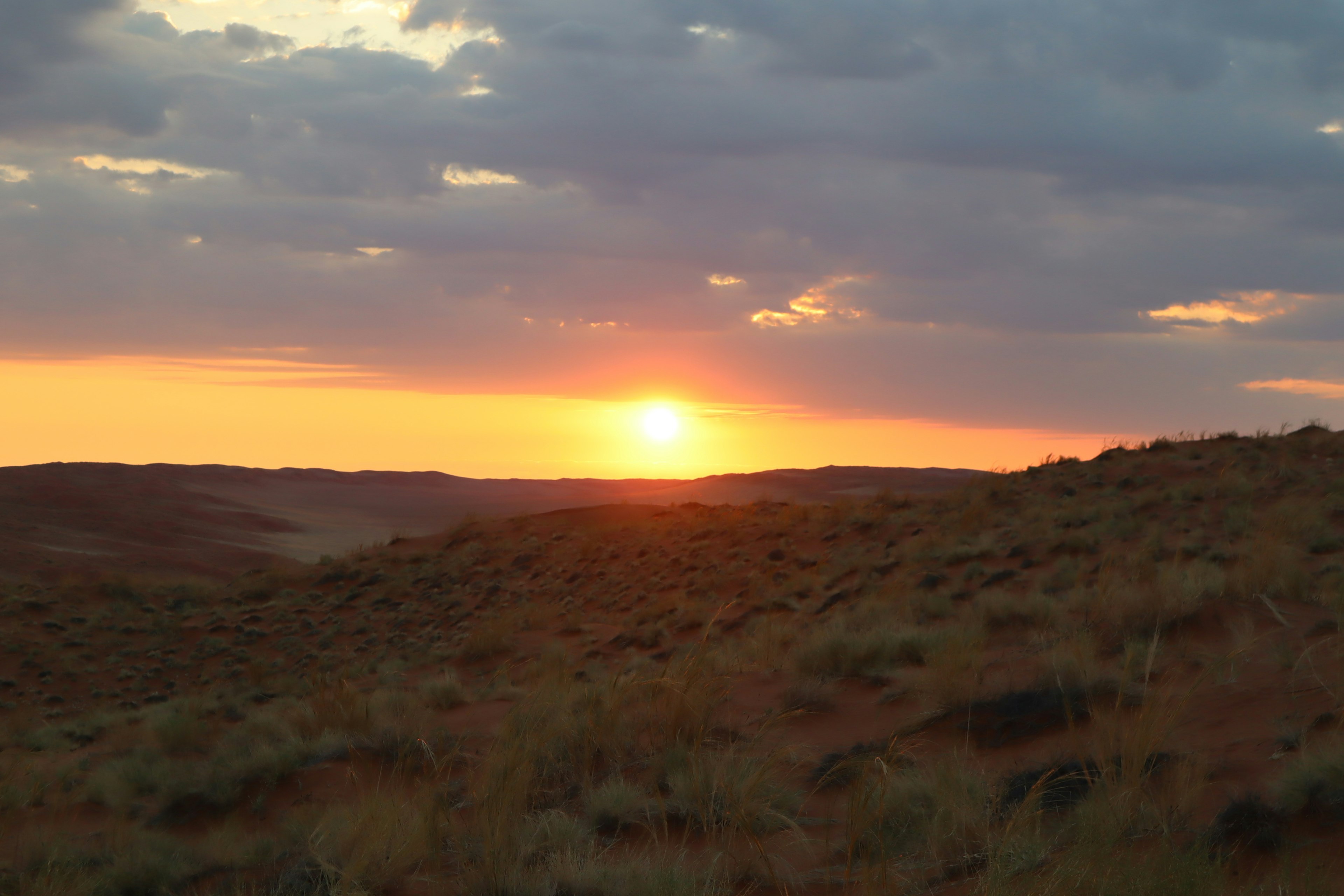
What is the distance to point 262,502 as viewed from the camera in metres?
88.1

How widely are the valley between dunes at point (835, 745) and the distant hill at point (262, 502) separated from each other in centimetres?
1242

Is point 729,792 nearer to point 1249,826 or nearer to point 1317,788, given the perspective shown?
point 1249,826

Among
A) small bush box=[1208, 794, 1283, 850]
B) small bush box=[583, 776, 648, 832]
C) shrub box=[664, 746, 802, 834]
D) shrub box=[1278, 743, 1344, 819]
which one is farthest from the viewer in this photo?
small bush box=[583, 776, 648, 832]

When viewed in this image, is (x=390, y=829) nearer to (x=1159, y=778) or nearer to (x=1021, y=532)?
(x=1159, y=778)

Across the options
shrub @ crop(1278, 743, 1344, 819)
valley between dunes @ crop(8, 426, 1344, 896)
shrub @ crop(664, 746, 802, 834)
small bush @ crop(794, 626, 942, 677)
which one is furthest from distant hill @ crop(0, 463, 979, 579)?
shrub @ crop(1278, 743, 1344, 819)

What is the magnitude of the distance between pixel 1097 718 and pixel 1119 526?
1027 centimetres

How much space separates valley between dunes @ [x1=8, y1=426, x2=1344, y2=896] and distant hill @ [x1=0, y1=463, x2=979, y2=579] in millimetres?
12416

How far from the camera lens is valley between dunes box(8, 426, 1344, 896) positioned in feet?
13.5

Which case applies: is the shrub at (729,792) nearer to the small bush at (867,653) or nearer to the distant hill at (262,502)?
the small bush at (867,653)

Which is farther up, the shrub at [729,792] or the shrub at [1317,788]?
the shrub at [1317,788]

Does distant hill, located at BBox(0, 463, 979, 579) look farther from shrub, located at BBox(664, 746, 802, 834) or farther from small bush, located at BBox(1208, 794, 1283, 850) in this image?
small bush, located at BBox(1208, 794, 1283, 850)

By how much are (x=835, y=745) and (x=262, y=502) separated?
9227cm

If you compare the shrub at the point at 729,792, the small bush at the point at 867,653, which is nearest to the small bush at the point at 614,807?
the shrub at the point at 729,792

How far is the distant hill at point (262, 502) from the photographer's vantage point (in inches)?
1614
